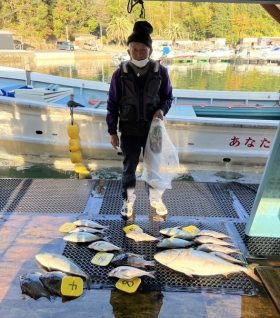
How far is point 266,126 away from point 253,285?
516 cm

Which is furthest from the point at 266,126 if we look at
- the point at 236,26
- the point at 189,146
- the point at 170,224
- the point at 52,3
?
the point at 236,26

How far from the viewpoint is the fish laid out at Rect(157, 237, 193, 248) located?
112 inches

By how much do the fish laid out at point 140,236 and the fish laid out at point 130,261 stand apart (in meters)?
0.29

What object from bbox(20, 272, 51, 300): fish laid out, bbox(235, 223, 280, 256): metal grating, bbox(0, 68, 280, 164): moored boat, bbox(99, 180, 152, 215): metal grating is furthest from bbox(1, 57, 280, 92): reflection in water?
bbox(20, 272, 51, 300): fish laid out

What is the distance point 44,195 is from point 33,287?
183 centimetres

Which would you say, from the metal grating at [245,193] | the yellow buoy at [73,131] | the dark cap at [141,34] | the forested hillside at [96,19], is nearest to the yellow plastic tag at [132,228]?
A: the metal grating at [245,193]

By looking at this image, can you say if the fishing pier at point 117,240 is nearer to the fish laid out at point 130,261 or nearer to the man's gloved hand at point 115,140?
the fish laid out at point 130,261

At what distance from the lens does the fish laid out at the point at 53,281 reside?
2.28 m

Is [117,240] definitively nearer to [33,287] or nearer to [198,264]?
[198,264]

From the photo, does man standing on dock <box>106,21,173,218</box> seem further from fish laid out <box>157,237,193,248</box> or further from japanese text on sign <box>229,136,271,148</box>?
japanese text on sign <box>229,136,271,148</box>

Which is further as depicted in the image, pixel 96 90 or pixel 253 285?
pixel 96 90

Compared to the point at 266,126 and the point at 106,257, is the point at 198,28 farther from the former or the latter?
the point at 106,257

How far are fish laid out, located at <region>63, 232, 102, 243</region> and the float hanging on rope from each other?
A: 4.26 m

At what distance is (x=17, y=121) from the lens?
7613 millimetres
